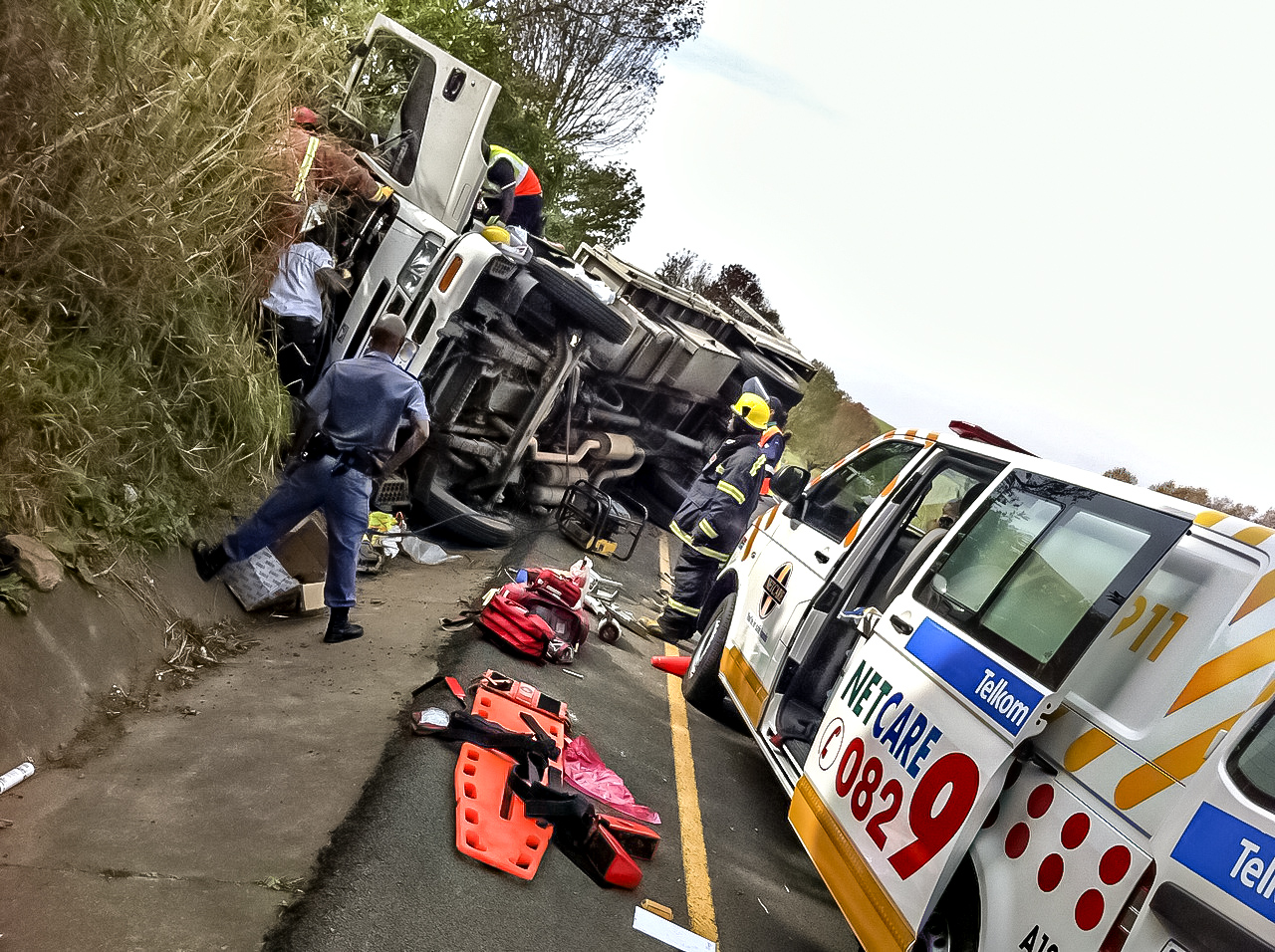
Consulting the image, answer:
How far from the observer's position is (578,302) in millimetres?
7312

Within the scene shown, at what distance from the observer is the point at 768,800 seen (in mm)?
5094

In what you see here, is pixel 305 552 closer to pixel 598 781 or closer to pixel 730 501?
pixel 598 781

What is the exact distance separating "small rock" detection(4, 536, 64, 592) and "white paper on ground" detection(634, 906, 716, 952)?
2502mm

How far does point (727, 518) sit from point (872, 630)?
128 inches

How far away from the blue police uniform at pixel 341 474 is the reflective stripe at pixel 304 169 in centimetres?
119

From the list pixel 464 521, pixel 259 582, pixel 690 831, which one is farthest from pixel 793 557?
pixel 464 521

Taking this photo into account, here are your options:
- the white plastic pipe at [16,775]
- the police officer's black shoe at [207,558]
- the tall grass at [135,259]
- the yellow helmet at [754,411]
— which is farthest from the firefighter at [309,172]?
the white plastic pipe at [16,775]

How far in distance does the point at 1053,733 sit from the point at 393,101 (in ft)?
21.9

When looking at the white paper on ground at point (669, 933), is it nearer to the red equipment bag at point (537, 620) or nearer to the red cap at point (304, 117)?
the red equipment bag at point (537, 620)

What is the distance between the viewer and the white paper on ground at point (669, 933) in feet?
11.1

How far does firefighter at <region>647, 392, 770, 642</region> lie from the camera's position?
709cm

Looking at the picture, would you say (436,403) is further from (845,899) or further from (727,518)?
(845,899)

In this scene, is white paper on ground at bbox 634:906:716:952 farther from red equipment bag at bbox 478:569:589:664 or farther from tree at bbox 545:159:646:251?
tree at bbox 545:159:646:251

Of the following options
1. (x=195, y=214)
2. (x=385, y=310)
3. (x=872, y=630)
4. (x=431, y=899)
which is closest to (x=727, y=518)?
(x=385, y=310)
